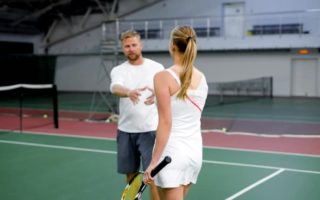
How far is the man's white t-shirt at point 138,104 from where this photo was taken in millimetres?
4484

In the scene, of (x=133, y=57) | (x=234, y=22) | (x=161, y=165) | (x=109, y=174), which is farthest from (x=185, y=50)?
(x=234, y=22)

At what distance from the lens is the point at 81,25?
33250 millimetres

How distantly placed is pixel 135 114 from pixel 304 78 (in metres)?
24.4

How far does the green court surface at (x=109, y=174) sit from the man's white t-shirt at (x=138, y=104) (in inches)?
78.1

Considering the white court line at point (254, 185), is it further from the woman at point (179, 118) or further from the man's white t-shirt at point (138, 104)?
the woman at point (179, 118)

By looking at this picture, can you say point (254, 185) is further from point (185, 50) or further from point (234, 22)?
point (234, 22)

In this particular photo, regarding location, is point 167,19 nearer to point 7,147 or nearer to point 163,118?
point 7,147

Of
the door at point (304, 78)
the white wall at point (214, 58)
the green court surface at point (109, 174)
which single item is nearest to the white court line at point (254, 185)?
the green court surface at point (109, 174)

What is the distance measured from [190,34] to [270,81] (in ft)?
83.7

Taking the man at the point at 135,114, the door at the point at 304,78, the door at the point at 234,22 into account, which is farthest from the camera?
the door at the point at 234,22

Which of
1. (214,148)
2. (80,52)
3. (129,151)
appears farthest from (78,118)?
(80,52)

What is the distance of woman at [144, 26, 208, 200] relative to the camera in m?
2.89

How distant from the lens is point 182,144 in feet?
9.82

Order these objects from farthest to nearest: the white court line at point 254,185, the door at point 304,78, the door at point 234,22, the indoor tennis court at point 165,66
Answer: the door at point 234,22, the door at point 304,78, the indoor tennis court at point 165,66, the white court line at point 254,185
